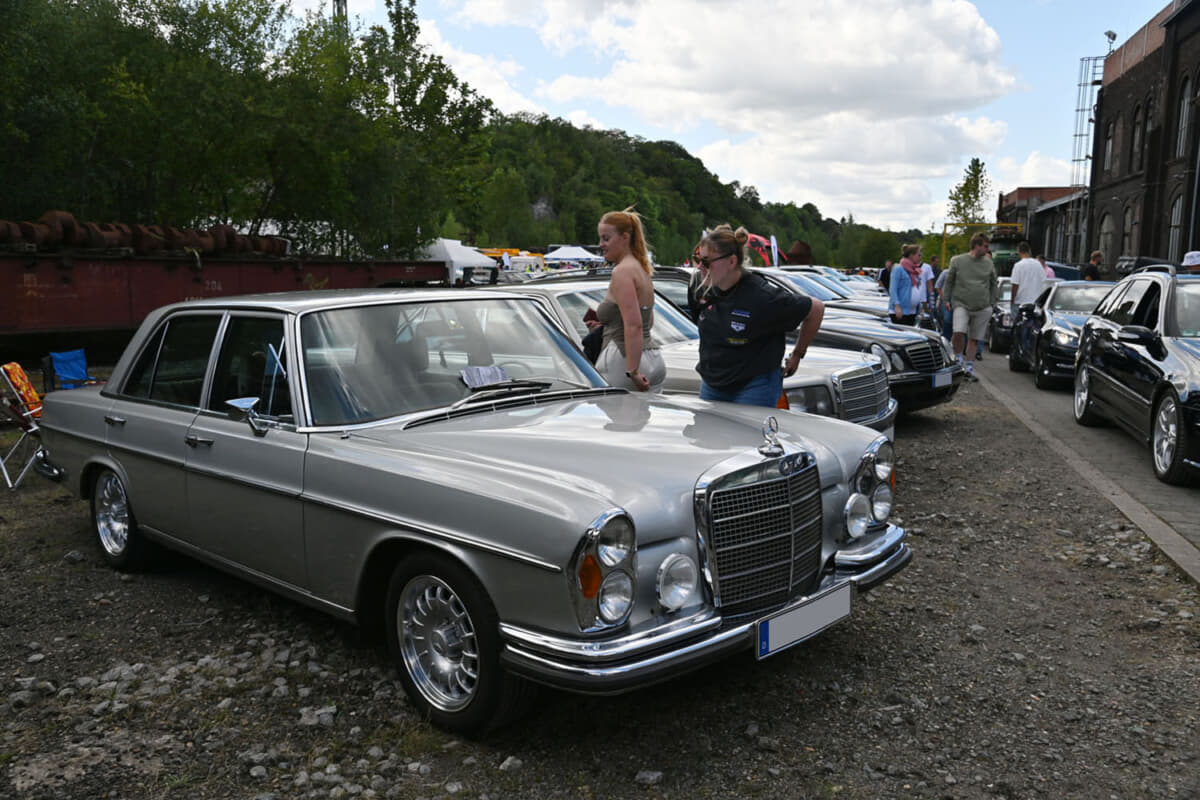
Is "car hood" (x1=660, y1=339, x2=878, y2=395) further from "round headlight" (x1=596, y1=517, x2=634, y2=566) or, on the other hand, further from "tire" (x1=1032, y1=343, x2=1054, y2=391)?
"tire" (x1=1032, y1=343, x2=1054, y2=391)

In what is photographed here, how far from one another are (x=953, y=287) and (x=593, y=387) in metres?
9.39

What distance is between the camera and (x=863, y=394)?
7.45m

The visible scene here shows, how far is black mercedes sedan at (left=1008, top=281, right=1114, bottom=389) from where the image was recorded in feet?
41.9

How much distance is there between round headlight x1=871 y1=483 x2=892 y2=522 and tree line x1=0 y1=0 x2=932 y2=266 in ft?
68.4

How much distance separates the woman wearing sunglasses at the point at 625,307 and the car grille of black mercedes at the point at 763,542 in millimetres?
2309

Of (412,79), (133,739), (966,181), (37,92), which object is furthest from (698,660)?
(966,181)

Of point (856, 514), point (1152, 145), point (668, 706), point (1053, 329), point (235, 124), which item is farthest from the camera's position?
point (1152, 145)

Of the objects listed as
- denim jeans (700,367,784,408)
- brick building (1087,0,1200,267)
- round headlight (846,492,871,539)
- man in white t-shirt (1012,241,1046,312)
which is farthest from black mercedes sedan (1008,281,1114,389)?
brick building (1087,0,1200,267)

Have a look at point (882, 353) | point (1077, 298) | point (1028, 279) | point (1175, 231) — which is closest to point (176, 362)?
point (882, 353)

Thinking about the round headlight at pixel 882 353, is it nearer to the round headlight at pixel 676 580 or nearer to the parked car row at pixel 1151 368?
the parked car row at pixel 1151 368

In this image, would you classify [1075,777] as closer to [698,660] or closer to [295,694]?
[698,660]

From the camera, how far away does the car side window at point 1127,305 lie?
29.8ft

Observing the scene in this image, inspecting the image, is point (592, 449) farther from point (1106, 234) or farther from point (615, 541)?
point (1106, 234)

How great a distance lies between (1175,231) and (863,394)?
33742mm
